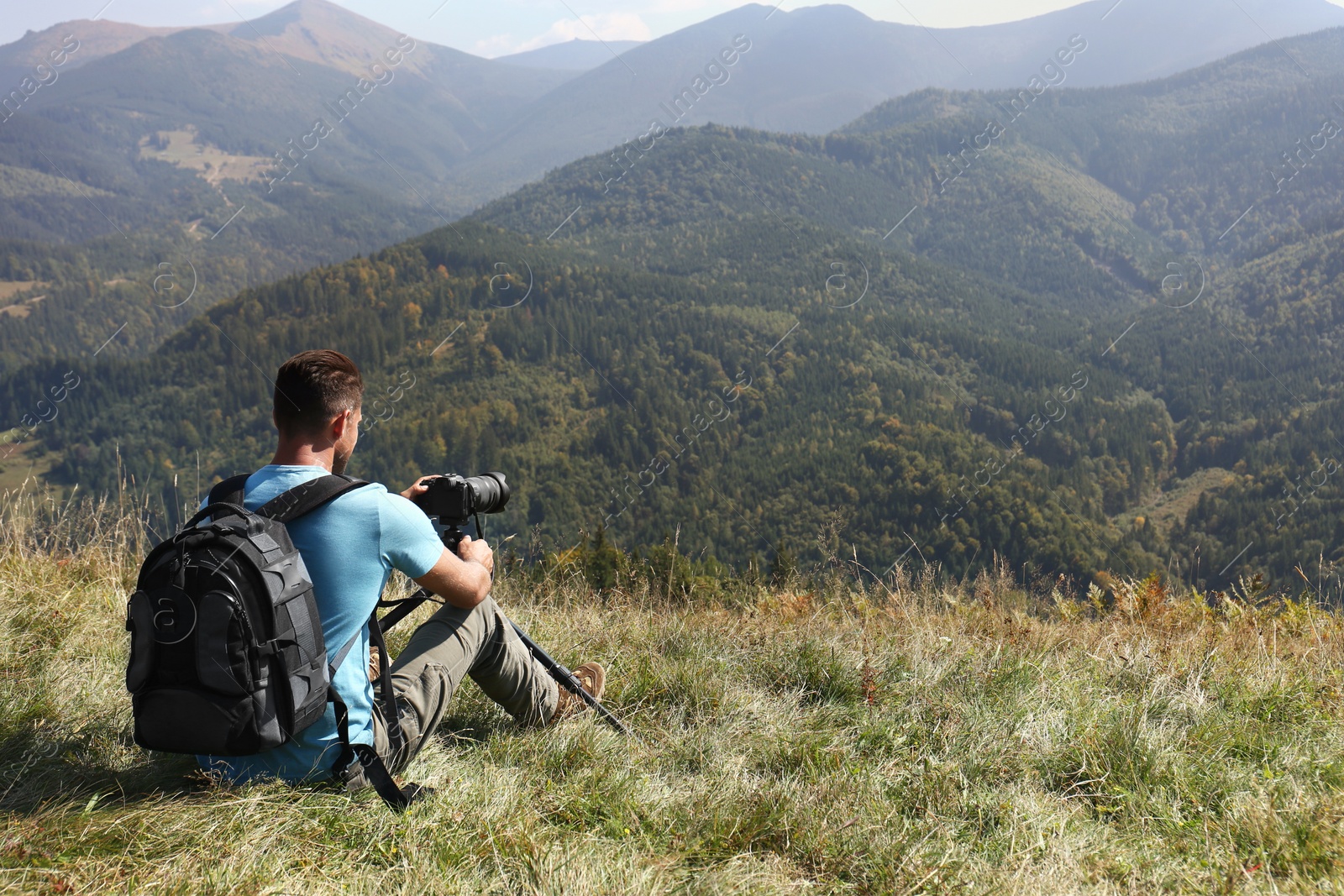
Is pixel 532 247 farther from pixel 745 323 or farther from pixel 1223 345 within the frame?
pixel 1223 345

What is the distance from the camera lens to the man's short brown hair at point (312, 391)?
90.0 inches

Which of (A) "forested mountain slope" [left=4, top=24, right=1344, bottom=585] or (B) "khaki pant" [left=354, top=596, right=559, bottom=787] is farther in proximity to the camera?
(A) "forested mountain slope" [left=4, top=24, right=1344, bottom=585]

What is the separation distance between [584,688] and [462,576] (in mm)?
1067

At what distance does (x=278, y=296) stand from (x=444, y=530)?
13722cm

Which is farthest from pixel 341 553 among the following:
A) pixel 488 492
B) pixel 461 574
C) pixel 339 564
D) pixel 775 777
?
pixel 775 777

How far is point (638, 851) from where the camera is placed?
223cm

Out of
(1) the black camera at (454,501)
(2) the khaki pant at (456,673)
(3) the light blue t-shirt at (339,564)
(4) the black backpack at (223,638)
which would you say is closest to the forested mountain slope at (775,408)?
(2) the khaki pant at (456,673)

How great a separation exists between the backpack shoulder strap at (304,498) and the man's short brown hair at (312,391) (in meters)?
0.21

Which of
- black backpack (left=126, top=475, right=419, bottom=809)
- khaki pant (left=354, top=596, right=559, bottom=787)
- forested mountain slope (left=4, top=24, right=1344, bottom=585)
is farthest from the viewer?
forested mountain slope (left=4, top=24, right=1344, bottom=585)

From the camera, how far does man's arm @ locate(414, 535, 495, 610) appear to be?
2.46 m

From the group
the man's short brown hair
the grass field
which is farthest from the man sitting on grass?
the grass field

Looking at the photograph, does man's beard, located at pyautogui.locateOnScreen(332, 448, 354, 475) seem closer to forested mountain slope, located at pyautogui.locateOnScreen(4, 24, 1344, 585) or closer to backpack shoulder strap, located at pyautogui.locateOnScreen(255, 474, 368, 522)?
backpack shoulder strap, located at pyautogui.locateOnScreen(255, 474, 368, 522)

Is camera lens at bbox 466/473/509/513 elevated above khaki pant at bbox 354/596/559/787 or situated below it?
above

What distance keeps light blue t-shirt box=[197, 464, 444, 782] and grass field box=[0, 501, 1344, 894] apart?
0.40 ft
